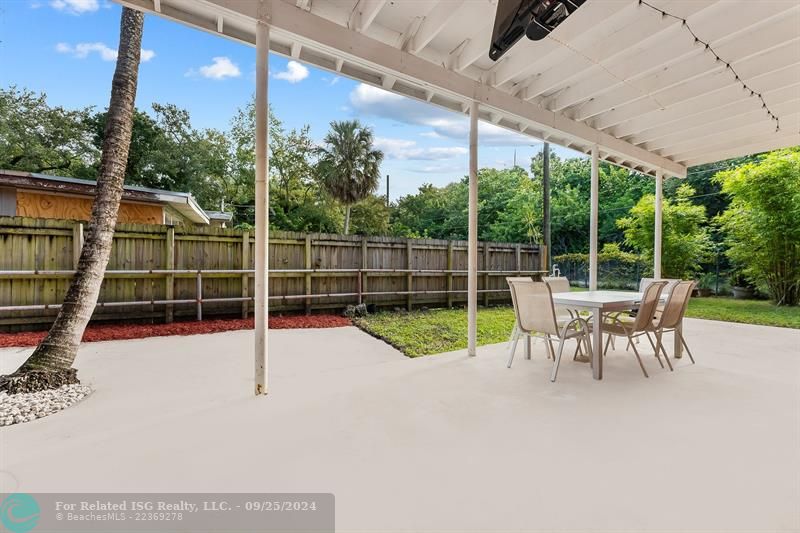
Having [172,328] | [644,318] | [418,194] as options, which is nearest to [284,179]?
[418,194]

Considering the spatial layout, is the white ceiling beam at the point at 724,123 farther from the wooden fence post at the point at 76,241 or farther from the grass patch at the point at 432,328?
the wooden fence post at the point at 76,241

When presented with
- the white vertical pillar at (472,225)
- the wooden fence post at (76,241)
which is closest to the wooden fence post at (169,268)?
the wooden fence post at (76,241)

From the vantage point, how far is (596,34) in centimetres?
297

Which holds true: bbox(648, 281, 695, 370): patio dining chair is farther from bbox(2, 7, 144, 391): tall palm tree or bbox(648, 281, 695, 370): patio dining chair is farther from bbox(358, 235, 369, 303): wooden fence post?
bbox(2, 7, 144, 391): tall palm tree

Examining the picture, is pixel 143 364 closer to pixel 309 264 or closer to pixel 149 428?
pixel 149 428

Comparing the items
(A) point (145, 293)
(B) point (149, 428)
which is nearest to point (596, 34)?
(B) point (149, 428)

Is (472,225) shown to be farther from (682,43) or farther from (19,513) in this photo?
(19,513)

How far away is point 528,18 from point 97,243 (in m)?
3.51

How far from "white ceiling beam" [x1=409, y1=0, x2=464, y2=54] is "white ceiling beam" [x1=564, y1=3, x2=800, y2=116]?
1759mm

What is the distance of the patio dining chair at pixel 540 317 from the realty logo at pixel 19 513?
3127 mm

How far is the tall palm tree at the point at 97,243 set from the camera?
259 centimetres

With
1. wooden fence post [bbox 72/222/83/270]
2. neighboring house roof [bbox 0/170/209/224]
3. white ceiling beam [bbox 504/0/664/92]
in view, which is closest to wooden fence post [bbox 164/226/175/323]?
wooden fence post [bbox 72/222/83/270]

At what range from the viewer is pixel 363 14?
277cm

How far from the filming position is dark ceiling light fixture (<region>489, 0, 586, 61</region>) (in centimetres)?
186
